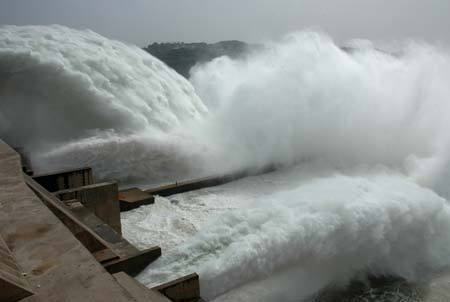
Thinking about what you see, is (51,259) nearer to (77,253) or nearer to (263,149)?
(77,253)

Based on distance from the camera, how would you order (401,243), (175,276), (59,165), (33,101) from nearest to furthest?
1. (175,276)
2. (401,243)
3. (59,165)
4. (33,101)

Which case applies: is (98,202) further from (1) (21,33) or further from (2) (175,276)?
(1) (21,33)

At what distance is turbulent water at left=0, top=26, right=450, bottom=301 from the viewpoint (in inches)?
316

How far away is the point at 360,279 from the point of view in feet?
26.8

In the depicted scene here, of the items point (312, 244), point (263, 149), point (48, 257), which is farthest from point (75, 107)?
point (48, 257)

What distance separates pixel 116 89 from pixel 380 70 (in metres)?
11.8

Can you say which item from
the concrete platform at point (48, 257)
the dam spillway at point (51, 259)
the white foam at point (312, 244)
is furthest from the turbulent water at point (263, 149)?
the concrete platform at point (48, 257)

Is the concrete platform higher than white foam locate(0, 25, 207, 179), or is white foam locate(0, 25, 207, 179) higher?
white foam locate(0, 25, 207, 179)

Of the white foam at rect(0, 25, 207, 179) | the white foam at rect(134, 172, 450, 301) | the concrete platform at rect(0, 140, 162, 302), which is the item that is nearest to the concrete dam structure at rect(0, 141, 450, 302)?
the concrete platform at rect(0, 140, 162, 302)

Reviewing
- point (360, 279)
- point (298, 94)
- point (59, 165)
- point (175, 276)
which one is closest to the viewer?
point (175, 276)

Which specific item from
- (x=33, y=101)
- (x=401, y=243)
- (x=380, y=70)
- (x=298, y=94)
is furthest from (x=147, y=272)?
(x=380, y=70)

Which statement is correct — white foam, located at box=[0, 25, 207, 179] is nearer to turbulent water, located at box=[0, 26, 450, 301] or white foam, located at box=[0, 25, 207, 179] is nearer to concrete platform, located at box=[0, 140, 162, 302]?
turbulent water, located at box=[0, 26, 450, 301]

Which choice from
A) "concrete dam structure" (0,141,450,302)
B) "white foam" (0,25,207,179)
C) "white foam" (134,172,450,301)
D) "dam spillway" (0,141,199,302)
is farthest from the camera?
"white foam" (0,25,207,179)

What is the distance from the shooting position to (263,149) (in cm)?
1523
